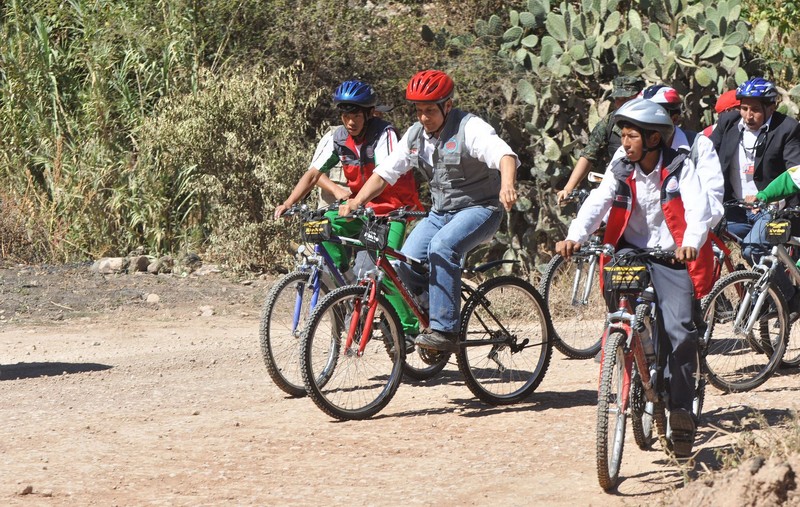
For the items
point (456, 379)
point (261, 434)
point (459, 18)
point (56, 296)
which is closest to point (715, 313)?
point (456, 379)

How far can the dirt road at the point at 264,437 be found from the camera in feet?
17.4

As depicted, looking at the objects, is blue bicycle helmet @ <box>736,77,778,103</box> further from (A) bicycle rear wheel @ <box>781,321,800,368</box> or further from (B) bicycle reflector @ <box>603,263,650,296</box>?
(B) bicycle reflector @ <box>603,263,650,296</box>

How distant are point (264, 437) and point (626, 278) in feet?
7.11

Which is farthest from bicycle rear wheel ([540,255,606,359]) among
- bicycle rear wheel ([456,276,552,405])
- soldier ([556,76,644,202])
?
bicycle rear wheel ([456,276,552,405])

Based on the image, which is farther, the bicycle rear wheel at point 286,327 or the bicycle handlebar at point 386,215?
the bicycle rear wheel at point 286,327

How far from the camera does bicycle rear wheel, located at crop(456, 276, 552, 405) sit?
6941 mm

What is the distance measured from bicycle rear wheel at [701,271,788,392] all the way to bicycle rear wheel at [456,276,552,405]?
99cm

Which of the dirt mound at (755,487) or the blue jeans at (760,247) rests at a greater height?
the blue jeans at (760,247)

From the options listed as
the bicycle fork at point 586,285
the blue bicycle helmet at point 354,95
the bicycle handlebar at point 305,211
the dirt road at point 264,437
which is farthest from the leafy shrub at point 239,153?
the bicycle handlebar at point 305,211

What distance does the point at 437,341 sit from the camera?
664 cm

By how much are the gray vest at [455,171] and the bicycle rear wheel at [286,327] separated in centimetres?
97

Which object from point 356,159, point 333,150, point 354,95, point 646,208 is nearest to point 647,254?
point 646,208

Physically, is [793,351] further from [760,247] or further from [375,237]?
[375,237]

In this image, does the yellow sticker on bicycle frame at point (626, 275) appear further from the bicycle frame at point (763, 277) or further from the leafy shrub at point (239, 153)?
the leafy shrub at point (239, 153)
